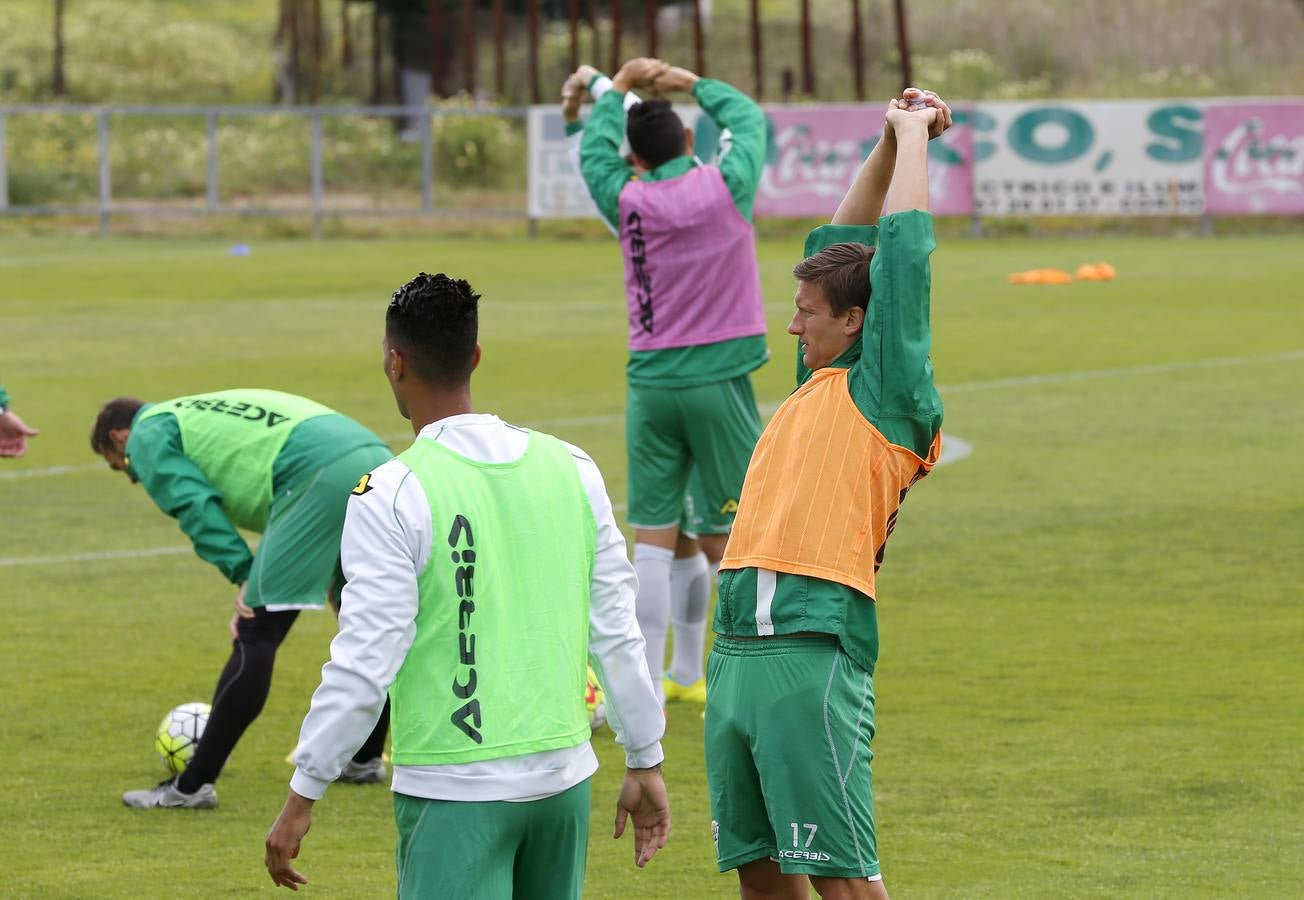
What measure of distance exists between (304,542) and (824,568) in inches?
109

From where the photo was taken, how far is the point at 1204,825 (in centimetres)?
671

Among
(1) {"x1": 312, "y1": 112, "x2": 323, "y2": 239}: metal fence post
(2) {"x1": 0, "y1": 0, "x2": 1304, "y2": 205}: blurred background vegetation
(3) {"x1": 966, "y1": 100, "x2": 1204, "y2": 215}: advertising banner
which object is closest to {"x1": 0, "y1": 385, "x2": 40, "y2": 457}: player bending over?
(3) {"x1": 966, "y1": 100, "x2": 1204, "y2": 215}: advertising banner

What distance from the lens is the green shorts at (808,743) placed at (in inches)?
181

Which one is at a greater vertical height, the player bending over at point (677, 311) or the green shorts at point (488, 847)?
the player bending over at point (677, 311)

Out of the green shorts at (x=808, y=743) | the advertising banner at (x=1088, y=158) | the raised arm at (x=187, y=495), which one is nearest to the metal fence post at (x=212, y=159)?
the advertising banner at (x=1088, y=158)

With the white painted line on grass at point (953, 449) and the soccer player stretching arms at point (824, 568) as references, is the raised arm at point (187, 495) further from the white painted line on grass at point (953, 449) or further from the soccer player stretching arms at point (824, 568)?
the white painted line on grass at point (953, 449)

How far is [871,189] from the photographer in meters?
5.22

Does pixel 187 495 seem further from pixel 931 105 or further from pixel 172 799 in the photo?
pixel 931 105

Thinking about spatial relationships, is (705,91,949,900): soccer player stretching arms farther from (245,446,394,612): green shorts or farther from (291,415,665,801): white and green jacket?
(245,446,394,612): green shorts

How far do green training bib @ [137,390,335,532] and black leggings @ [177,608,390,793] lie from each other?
15.0 inches

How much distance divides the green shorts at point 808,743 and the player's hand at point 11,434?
197 inches

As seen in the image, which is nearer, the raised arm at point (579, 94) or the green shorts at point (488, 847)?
the green shorts at point (488, 847)

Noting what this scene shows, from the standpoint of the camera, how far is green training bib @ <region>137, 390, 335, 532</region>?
7102mm

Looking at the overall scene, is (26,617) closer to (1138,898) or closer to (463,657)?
(1138,898)
